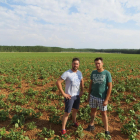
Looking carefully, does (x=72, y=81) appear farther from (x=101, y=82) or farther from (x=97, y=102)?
(x=97, y=102)

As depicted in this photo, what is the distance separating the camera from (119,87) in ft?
24.9

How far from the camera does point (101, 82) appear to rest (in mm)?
3467

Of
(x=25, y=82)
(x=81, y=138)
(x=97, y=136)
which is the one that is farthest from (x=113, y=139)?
(x=25, y=82)

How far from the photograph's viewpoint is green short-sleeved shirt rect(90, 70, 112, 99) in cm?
341

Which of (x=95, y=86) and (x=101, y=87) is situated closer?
(x=101, y=87)

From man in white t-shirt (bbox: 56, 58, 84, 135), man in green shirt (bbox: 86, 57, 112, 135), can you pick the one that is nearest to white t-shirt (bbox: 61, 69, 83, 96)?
man in white t-shirt (bbox: 56, 58, 84, 135)

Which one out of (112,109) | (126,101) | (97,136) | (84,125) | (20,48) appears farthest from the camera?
(20,48)

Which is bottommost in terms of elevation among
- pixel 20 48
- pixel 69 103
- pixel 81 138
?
pixel 81 138

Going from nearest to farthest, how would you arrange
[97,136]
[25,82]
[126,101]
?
[97,136]
[126,101]
[25,82]

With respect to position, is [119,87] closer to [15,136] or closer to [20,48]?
[15,136]

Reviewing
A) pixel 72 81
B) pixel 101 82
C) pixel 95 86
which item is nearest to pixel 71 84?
pixel 72 81

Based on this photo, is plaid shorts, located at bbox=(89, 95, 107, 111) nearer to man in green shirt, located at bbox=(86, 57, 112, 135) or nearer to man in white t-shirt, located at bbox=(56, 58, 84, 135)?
man in green shirt, located at bbox=(86, 57, 112, 135)

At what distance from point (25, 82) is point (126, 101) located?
7450 mm

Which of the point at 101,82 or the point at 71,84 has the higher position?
the point at 101,82
